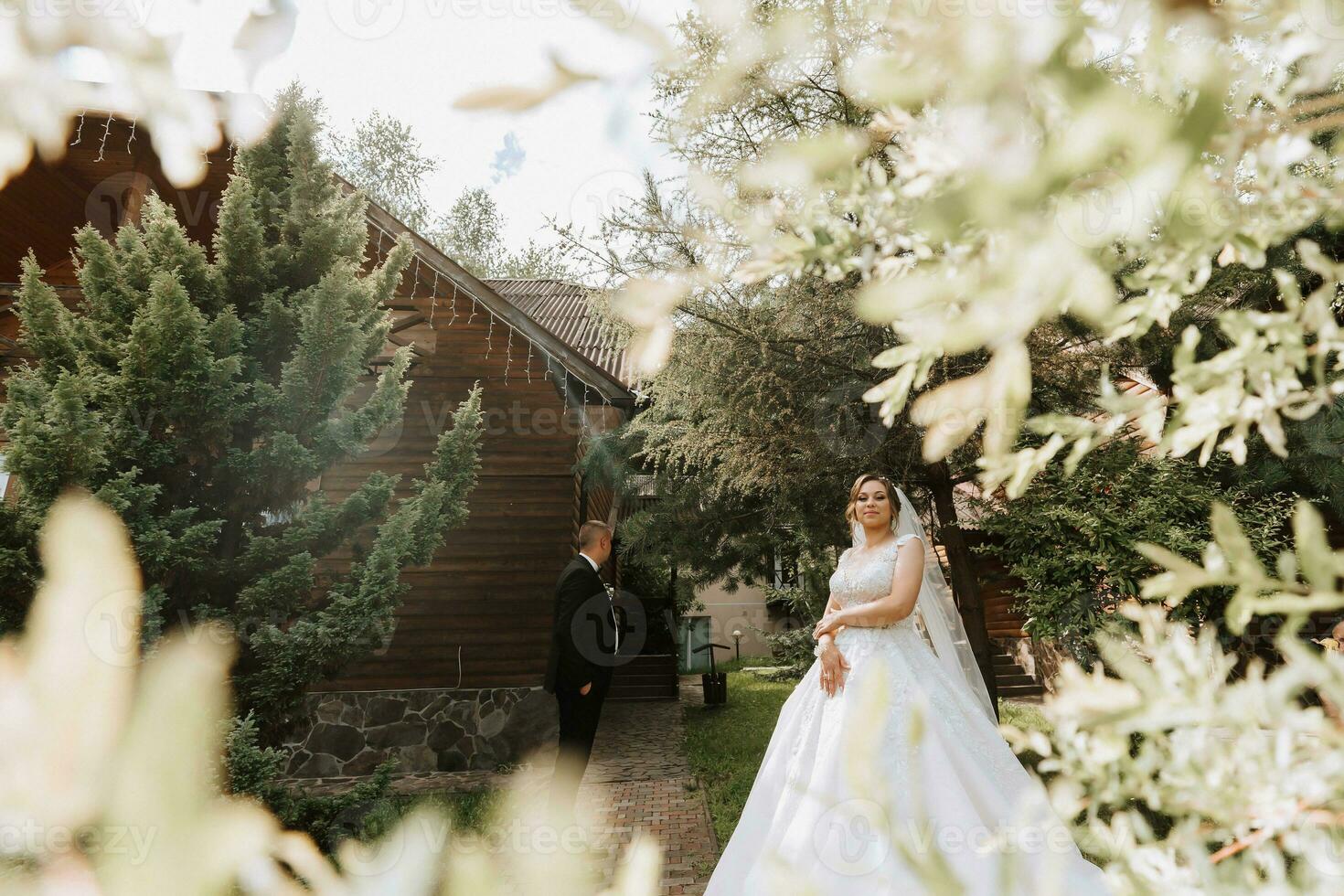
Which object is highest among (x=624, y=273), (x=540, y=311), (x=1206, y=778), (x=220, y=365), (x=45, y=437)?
(x=540, y=311)

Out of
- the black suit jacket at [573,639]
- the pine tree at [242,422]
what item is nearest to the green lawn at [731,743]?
the black suit jacket at [573,639]

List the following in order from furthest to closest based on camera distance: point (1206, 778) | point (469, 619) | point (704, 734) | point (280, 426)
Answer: point (704, 734)
point (469, 619)
point (280, 426)
point (1206, 778)

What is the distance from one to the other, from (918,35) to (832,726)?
362 centimetres

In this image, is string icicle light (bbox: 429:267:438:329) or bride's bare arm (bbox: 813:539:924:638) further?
string icicle light (bbox: 429:267:438:329)

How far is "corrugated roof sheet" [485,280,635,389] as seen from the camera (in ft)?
38.3

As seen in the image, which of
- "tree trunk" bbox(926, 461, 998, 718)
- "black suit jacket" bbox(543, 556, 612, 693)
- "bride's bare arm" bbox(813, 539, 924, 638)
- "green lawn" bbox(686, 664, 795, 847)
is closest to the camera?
"bride's bare arm" bbox(813, 539, 924, 638)

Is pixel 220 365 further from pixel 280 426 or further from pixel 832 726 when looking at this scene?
pixel 832 726

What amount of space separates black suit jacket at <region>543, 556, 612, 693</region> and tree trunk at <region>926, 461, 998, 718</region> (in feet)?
9.99

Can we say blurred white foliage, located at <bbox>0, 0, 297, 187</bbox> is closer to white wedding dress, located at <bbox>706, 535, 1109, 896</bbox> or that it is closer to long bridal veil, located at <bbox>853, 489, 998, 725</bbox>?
white wedding dress, located at <bbox>706, 535, 1109, 896</bbox>

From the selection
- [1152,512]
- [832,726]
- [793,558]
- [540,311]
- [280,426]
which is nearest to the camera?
[832,726]

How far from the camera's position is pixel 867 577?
429cm

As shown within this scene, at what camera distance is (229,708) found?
4465 mm

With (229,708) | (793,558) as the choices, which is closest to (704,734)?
(793,558)

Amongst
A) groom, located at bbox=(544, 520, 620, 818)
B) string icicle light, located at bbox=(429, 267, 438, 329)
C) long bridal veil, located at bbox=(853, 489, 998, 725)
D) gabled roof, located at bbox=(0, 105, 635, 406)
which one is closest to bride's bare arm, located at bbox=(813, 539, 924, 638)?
long bridal veil, located at bbox=(853, 489, 998, 725)
